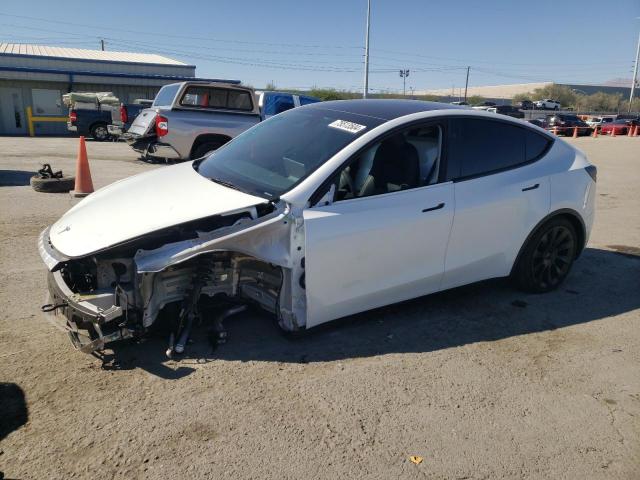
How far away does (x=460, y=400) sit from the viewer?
3055mm

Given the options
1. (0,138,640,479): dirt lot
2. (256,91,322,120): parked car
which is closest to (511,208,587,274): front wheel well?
(0,138,640,479): dirt lot

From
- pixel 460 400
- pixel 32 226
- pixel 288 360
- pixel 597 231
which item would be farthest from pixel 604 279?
pixel 32 226

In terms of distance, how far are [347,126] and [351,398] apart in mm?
1995

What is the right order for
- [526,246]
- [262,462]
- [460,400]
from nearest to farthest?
1. [262,462]
2. [460,400]
3. [526,246]

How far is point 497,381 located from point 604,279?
274cm

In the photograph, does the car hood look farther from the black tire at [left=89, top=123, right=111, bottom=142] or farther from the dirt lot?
the black tire at [left=89, top=123, right=111, bottom=142]

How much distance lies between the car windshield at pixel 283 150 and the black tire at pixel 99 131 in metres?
20.6

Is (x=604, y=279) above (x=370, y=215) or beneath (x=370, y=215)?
beneath

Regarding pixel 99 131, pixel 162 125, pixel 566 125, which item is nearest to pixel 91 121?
pixel 99 131

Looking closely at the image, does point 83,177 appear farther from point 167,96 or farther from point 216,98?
point 167,96

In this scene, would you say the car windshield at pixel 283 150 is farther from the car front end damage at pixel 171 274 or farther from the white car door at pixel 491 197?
the white car door at pixel 491 197

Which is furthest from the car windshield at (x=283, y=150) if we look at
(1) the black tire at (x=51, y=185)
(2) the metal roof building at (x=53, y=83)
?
(2) the metal roof building at (x=53, y=83)

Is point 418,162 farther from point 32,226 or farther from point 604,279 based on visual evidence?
point 32,226

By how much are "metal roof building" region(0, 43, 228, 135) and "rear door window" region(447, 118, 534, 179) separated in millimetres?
28876
